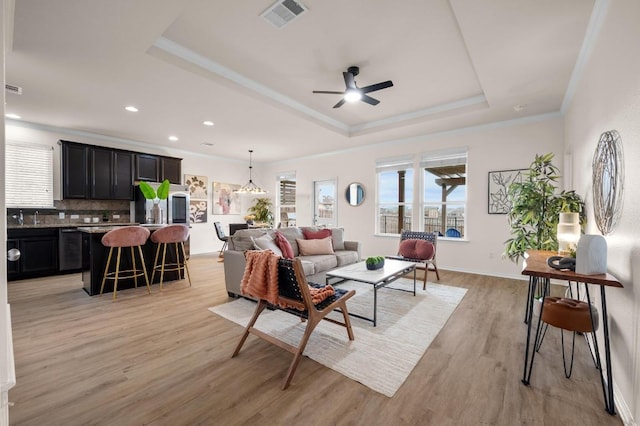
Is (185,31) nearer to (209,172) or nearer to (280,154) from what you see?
(280,154)

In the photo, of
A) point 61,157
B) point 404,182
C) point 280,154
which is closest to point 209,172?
point 280,154

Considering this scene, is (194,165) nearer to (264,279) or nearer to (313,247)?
(313,247)

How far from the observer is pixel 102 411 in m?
1.69

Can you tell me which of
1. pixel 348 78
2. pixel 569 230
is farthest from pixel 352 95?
pixel 569 230

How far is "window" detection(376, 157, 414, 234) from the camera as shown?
6.03m

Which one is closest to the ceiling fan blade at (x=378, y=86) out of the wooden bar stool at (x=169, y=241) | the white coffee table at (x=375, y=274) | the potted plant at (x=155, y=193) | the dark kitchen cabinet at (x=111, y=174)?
the white coffee table at (x=375, y=274)

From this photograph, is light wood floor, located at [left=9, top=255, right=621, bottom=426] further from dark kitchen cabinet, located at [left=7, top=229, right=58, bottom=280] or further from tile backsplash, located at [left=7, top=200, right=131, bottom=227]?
tile backsplash, located at [left=7, top=200, right=131, bottom=227]

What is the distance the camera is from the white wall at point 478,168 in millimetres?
4621

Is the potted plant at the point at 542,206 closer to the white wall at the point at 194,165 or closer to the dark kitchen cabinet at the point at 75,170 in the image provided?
the white wall at the point at 194,165

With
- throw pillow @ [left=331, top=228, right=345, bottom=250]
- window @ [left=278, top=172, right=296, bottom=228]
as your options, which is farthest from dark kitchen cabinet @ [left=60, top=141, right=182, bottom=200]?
throw pillow @ [left=331, top=228, right=345, bottom=250]

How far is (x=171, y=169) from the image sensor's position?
21.8 ft

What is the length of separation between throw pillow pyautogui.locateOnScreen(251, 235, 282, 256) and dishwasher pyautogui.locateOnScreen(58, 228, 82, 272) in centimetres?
358

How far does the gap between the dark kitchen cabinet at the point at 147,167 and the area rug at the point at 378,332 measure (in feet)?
14.1

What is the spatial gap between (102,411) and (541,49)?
467 centimetres
